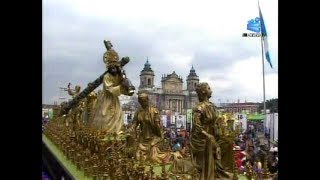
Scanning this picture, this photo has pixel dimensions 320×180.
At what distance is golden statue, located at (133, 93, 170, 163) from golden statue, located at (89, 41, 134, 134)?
3.06m

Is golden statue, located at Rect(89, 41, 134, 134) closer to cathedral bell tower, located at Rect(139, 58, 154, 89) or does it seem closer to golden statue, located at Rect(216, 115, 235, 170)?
golden statue, located at Rect(216, 115, 235, 170)

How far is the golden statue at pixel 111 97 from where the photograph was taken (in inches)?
452

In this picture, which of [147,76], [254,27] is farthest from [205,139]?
[147,76]

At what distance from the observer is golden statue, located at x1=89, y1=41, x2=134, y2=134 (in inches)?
452

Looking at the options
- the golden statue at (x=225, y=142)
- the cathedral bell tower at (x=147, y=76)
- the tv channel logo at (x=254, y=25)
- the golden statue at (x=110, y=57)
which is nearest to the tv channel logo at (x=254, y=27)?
the tv channel logo at (x=254, y=25)

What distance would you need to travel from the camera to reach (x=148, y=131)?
8.20 meters

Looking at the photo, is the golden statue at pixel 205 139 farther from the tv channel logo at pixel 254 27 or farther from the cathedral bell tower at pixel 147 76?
the cathedral bell tower at pixel 147 76

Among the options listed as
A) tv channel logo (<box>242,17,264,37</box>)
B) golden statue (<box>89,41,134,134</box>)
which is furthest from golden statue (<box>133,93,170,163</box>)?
tv channel logo (<box>242,17,264,37</box>)

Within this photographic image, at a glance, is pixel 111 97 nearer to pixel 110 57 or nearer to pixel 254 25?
pixel 110 57

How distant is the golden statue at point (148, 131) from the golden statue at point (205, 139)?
2119 millimetres

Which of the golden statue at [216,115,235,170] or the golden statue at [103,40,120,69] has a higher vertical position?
the golden statue at [103,40,120,69]
